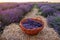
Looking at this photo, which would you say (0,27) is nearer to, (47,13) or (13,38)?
(13,38)

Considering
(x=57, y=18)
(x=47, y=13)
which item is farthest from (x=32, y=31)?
(x=47, y=13)

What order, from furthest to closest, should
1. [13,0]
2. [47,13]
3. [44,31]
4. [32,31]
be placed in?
1. [13,0]
2. [47,13]
3. [44,31]
4. [32,31]

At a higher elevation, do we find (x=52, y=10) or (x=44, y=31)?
(x=52, y=10)

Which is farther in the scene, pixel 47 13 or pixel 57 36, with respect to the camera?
pixel 47 13

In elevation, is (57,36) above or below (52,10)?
below

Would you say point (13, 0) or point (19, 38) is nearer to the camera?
point (19, 38)

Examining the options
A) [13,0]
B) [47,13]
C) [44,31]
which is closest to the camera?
[44,31]

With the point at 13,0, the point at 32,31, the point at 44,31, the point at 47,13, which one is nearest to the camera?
the point at 32,31

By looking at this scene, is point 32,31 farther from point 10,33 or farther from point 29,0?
point 29,0

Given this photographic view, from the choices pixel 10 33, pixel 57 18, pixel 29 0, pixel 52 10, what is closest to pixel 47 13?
pixel 52 10
